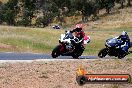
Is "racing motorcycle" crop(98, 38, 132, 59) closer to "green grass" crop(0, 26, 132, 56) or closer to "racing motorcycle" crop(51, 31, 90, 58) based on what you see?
"racing motorcycle" crop(51, 31, 90, 58)

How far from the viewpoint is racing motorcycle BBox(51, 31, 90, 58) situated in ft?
75.1

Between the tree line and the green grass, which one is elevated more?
the green grass

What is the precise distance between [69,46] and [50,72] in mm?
8681

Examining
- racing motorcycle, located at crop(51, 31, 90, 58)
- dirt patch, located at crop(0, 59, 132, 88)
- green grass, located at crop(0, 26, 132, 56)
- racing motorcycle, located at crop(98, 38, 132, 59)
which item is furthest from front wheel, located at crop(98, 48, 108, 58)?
green grass, located at crop(0, 26, 132, 56)

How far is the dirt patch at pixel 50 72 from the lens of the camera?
42.6ft

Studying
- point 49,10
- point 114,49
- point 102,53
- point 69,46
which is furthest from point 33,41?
point 49,10

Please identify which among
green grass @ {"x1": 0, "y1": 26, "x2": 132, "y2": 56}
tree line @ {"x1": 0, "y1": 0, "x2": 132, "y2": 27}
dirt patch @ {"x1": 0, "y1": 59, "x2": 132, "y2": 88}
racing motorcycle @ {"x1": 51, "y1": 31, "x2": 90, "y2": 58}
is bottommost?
tree line @ {"x1": 0, "y1": 0, "x2": 132, "y2": 27}

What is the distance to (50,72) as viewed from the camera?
14508 millimetres

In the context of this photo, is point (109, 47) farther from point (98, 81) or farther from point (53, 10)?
point (53, 10)

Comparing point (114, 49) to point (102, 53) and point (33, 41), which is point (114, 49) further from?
point (33, 41)

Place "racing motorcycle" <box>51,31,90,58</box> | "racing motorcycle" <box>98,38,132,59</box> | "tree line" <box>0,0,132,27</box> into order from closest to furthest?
1. "racing motorcycle" <box>51,31,90,58</box>
2. "racing motorcycle" <box>98,38,132,59</box>
3. "tree line" <box>0,0,132,27</box>

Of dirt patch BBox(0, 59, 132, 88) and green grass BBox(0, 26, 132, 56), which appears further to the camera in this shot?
green grass BBox(0, 26, 132, 56)

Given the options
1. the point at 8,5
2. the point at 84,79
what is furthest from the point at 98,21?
the point at 84,79

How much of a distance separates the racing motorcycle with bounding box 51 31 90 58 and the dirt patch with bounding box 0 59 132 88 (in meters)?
5.73
